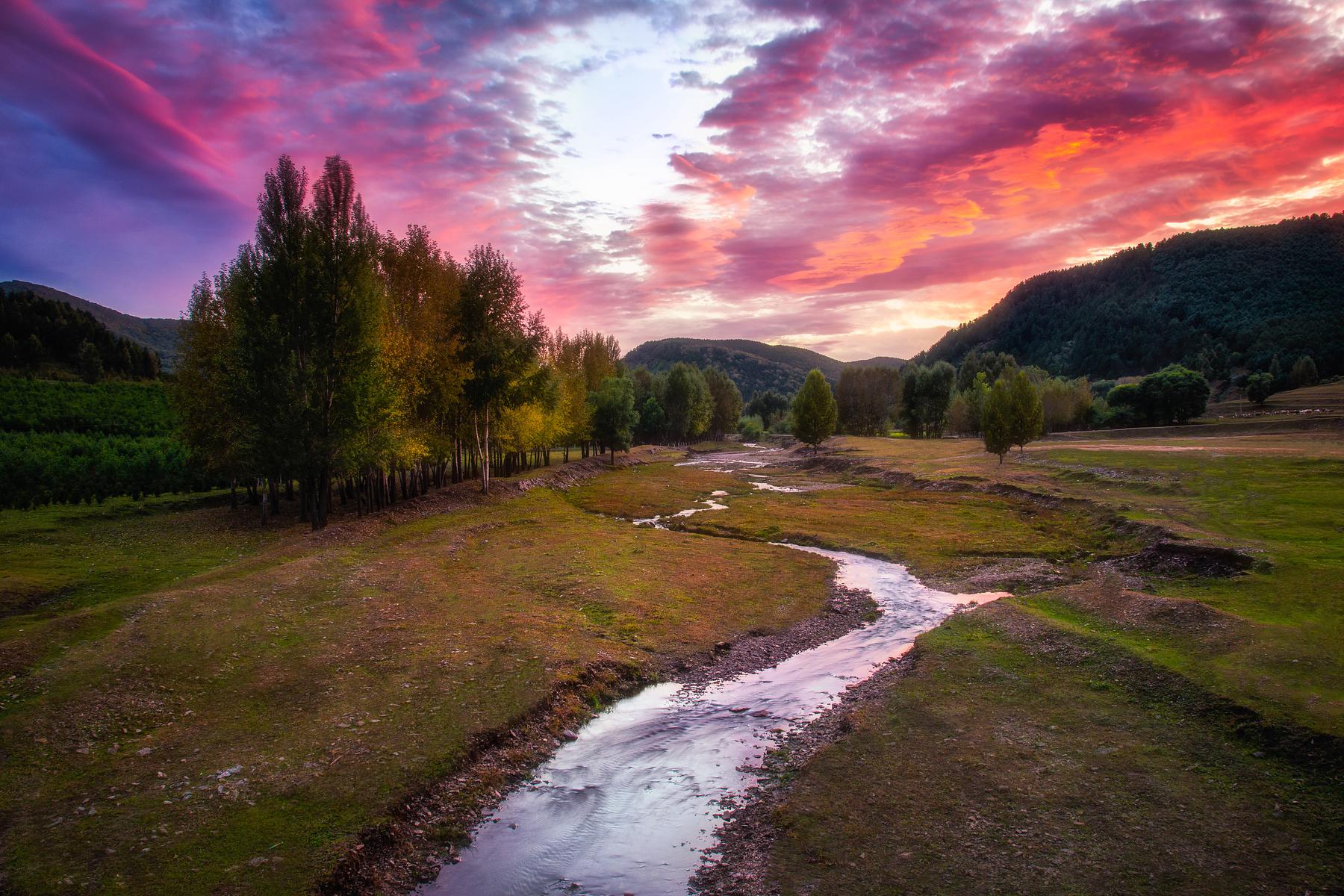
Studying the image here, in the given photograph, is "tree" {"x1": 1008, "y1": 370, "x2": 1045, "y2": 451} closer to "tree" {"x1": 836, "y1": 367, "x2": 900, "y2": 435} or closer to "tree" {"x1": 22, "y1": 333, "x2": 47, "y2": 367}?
"tree" {"x1": 836, "y1": 367, "x2": 900, "y2": 435}

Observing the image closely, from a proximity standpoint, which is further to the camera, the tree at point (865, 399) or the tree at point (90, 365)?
the tree at point (865, 399)

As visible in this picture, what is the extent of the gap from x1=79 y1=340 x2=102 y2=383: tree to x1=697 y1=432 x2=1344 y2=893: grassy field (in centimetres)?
15465

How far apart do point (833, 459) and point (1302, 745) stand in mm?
79522

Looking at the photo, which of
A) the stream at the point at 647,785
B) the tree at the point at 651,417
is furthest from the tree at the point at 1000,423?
the tree at the point at 651,417

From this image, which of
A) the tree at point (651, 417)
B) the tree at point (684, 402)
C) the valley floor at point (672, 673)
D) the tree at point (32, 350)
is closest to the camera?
the valley floor at point (672, 673)

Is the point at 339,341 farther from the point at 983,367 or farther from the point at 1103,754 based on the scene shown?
the point at 983,367

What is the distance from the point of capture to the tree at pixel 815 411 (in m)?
101

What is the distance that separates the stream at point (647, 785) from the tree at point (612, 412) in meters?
72.8

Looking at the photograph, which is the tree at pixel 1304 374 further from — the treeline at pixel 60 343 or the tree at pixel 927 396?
the treeline at pixel 60 343

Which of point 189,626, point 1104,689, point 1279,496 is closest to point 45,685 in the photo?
point 189,626

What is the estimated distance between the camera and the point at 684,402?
144750 mm

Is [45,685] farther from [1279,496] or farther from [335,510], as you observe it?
[1279,496]

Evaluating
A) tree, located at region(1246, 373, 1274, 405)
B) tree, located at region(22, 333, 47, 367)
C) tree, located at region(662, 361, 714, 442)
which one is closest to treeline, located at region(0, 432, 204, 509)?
tree, located at region(22, 333, 47, 367)

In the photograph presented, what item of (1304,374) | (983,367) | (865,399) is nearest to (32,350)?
(865,399)
